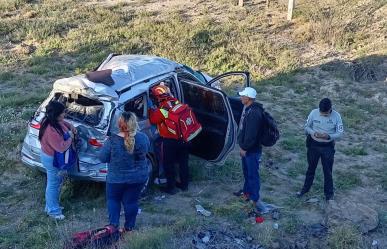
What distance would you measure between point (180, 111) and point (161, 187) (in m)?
1.23

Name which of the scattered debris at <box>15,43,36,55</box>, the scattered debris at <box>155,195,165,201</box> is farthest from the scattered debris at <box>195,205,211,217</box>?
the scattered debris at <box>15,43,36,55</box>

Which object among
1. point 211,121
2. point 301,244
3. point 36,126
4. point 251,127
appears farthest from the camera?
point 211,121

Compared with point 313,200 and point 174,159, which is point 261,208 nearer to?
point 313,200

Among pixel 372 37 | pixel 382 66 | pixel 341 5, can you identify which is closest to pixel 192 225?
pixel 382 66

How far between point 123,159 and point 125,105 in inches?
69.1

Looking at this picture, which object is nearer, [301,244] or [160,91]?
[301,244]

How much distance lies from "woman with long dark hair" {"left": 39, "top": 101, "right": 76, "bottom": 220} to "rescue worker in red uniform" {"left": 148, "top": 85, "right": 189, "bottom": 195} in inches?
44.2

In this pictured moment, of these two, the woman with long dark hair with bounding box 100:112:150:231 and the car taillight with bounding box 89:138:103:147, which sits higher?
the woman with long dark hair with bounding box 100:112:150:231

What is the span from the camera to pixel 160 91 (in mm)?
8039

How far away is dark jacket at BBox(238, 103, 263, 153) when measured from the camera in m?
7.17

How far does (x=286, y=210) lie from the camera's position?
7.76 metres

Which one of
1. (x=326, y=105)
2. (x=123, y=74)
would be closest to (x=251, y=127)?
(x=326, y=105)

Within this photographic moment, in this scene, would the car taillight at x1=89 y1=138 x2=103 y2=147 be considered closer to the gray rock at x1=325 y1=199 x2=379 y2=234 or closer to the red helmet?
the red helmet

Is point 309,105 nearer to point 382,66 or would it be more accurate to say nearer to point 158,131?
point 382,66
